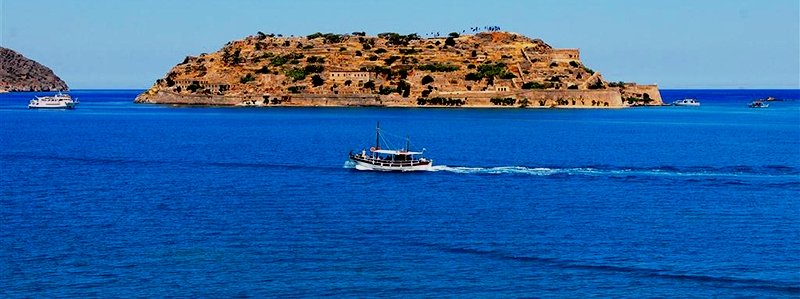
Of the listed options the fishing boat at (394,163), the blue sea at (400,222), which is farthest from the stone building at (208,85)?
the fishing boat at (394,163)

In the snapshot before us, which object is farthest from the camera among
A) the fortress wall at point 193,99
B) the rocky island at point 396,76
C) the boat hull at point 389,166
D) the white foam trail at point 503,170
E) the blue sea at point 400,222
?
the fortress wall at point 193,99

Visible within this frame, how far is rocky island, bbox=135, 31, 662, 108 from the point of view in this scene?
135625mm

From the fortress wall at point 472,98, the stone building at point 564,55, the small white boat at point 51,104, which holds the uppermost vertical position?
the stone building at point 564,55

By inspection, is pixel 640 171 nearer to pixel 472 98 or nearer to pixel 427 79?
pixel 472 98

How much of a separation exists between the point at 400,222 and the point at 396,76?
106m

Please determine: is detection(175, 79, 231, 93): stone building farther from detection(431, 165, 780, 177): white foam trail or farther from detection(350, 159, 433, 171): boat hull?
detection(431, 165, 780, 177): white foam trail

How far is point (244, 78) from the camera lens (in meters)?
144

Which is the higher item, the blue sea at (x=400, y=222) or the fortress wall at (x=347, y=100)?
the blue sea at (x=400, y=222)

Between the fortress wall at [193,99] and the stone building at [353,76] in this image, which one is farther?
the fortress wall at [193,99]

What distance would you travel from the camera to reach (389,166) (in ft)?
172

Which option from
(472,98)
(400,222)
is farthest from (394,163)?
(472,98)

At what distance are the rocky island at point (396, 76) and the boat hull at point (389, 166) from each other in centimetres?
8190

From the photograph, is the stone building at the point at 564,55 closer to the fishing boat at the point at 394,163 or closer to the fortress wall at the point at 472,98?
the fortress wall at the point at 472,98

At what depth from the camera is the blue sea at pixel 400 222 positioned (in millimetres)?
26078
